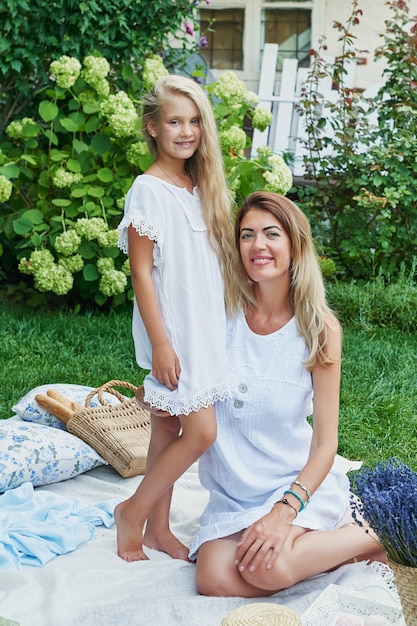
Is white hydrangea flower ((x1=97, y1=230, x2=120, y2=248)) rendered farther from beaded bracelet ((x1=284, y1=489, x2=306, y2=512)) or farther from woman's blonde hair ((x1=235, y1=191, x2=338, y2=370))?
beaded bracelet ((x1=284, y1=489, x2=306, y2=512))

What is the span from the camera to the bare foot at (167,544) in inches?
118

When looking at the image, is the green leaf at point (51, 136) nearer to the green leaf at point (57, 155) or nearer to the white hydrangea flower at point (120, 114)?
the green leaf at point (57, 155)

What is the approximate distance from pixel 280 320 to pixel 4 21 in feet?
11.3

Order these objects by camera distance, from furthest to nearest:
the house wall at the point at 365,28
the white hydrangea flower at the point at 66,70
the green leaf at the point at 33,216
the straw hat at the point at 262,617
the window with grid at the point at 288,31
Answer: the window with grid at the point at 288,31 → the house wall at the point at 365,28 → the green leaf at the point at 33,216 → the white hydrangea flower at the point at 66,70 → the straw hat at the point at 262,617

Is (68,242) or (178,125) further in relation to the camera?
(68,242)

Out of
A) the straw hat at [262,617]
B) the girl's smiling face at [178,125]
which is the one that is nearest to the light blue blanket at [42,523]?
the straw hat at [262,617]

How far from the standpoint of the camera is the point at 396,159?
608 centimetres

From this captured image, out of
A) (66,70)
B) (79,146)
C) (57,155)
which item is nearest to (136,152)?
(79,146)

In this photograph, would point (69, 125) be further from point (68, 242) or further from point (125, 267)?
point (125, 267)

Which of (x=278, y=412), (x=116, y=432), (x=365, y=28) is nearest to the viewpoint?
(x=278, y=412)

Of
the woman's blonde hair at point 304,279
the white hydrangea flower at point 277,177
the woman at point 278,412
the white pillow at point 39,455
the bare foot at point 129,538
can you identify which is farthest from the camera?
the white hydrangea flower at point 277,177

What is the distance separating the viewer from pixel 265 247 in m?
2.83

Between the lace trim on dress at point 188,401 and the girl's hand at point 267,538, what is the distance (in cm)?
40

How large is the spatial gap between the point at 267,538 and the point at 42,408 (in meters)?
1.54
